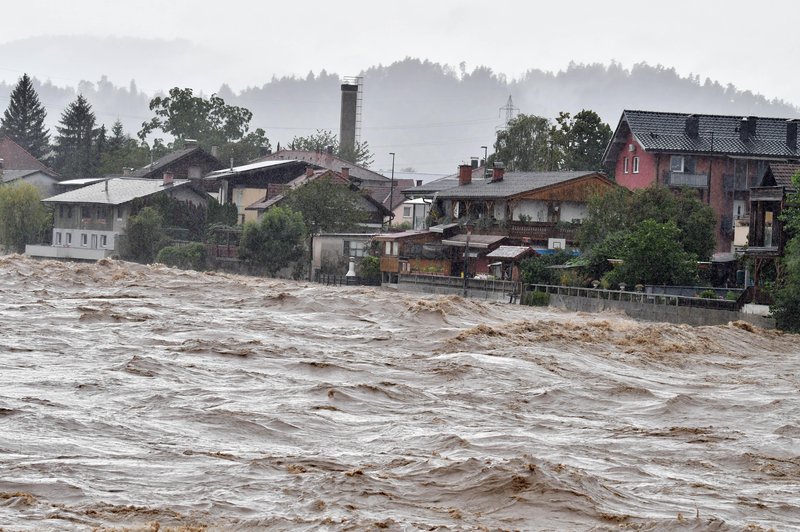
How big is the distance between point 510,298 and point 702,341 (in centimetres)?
2031

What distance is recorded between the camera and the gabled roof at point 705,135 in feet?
237

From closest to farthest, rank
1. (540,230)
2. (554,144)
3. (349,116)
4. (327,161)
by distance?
(540,230)
(554,144)
(327,161)
(349,116)

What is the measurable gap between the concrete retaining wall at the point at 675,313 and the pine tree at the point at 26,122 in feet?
332

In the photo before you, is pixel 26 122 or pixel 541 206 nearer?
pixel 541 206

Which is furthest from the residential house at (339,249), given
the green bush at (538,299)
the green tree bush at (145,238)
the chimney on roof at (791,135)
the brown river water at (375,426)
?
the brown river water at (375,426)

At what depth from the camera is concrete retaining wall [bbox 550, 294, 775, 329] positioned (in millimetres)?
47938

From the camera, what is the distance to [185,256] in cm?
7850

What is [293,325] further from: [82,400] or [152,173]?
[152,173]

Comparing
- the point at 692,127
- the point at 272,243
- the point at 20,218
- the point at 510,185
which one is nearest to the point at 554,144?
the point at 510,185

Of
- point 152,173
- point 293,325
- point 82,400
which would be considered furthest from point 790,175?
point 152,173

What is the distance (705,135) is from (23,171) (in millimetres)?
59888

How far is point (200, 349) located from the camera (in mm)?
29000

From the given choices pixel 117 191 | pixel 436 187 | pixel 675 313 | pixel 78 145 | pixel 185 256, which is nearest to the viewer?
pixel 675 313

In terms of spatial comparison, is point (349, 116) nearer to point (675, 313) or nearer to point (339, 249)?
point (339, 249)
